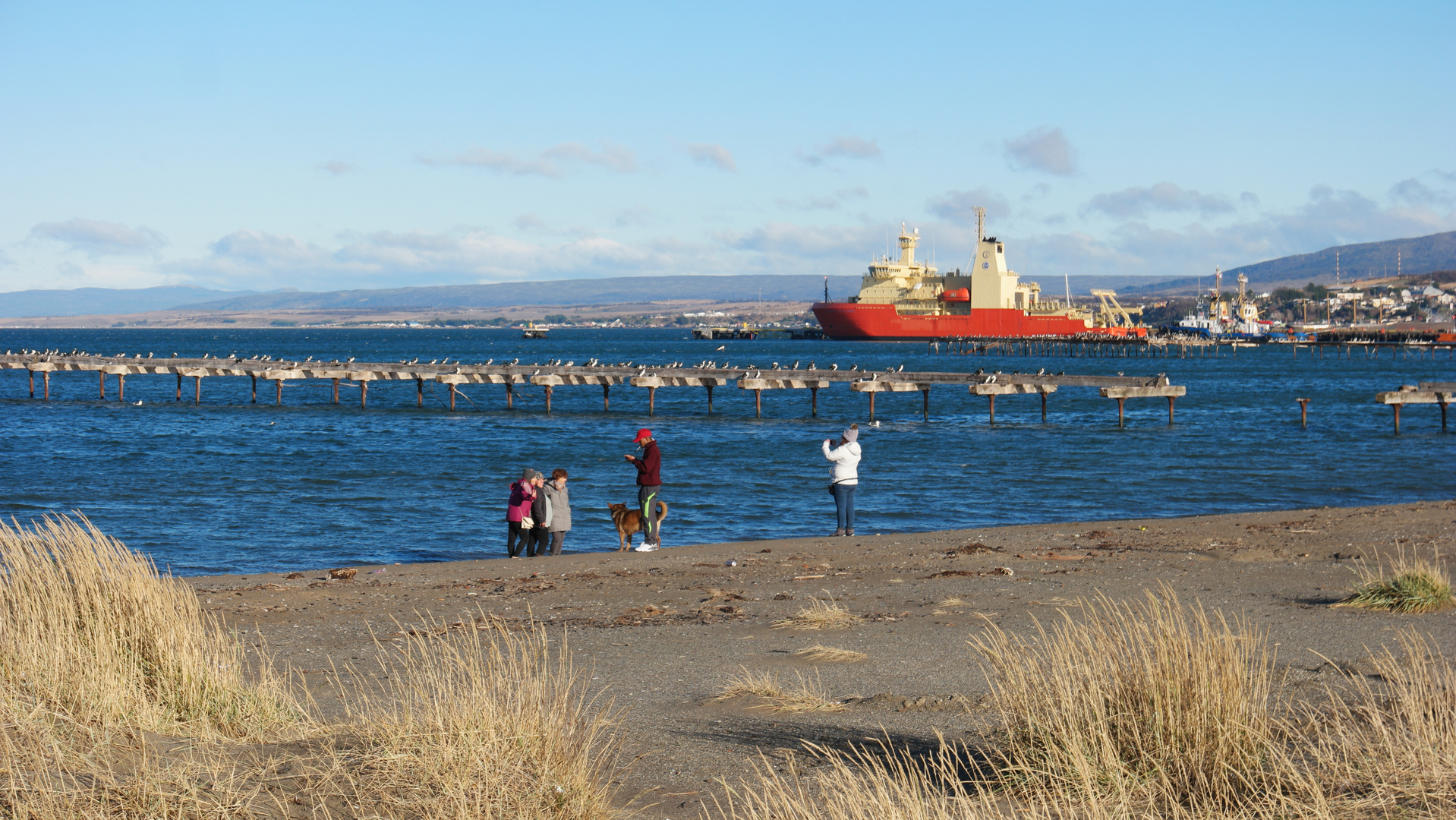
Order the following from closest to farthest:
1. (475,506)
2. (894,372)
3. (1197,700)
Result: (1197,700) < (475,506) < (894,372)

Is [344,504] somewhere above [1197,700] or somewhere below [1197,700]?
below

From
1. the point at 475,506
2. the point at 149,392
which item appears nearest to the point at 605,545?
the point at 475,506

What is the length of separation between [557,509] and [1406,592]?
8.76 m

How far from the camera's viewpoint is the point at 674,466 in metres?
28.2

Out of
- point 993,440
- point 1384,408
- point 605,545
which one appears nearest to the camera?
point 605,545

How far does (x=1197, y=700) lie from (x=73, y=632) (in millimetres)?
5397

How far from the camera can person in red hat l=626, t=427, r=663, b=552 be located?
545 inches

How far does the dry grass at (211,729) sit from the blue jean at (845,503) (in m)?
8.61

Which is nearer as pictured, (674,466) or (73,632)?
(73,632)

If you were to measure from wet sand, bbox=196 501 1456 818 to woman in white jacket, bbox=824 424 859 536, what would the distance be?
1.33 feet

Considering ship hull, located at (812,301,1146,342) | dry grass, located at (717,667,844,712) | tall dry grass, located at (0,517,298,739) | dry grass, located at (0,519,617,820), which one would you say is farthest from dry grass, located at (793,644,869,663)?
ship hull, located at (812,301,1146,342)

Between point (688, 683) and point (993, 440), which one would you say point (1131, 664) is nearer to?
point (688, 683)

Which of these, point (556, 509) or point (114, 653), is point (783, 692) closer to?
point (114, 653)

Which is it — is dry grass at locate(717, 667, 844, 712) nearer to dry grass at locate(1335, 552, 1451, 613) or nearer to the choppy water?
dry grass at locate(1335, 552, 1451, 613)
